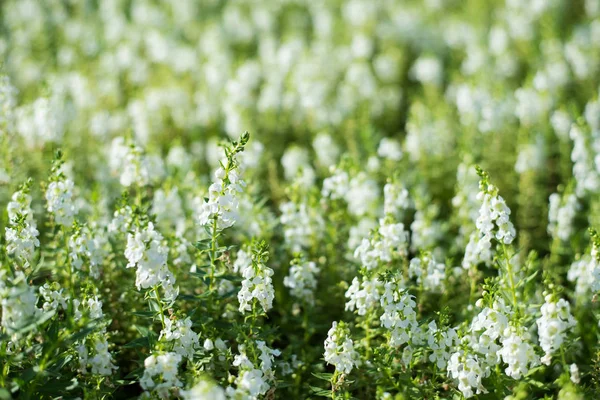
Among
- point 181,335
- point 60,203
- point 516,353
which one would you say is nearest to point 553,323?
point 516,353

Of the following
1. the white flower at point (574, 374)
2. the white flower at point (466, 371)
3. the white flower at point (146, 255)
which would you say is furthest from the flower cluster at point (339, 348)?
the white flower at point (574, 374)

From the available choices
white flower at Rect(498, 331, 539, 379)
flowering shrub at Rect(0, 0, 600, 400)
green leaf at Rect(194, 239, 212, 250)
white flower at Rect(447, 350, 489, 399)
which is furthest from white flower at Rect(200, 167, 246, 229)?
white flower at Rect(498, 331, 539, 379)

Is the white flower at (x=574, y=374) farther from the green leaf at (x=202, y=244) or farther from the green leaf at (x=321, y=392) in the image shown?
the green leaf at (x=202, y=244)

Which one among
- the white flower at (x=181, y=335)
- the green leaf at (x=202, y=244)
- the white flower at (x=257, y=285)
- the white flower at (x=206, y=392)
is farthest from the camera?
the green leaf at (x=202, y=244)

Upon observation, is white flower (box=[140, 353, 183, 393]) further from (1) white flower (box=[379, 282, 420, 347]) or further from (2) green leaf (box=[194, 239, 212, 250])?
(1) white flower (box=[379, 282, 420, 347])

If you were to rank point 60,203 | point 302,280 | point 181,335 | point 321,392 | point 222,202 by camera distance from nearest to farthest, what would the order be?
point 181,335 → point 222,202 → point 321,392 → point 60,203 → point 302,280

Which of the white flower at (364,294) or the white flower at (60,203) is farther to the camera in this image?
the white flower at (60,203)

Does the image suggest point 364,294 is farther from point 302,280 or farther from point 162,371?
point 162,371

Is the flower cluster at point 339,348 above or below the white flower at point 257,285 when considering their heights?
below

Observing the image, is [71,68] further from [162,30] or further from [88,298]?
[88,298]
